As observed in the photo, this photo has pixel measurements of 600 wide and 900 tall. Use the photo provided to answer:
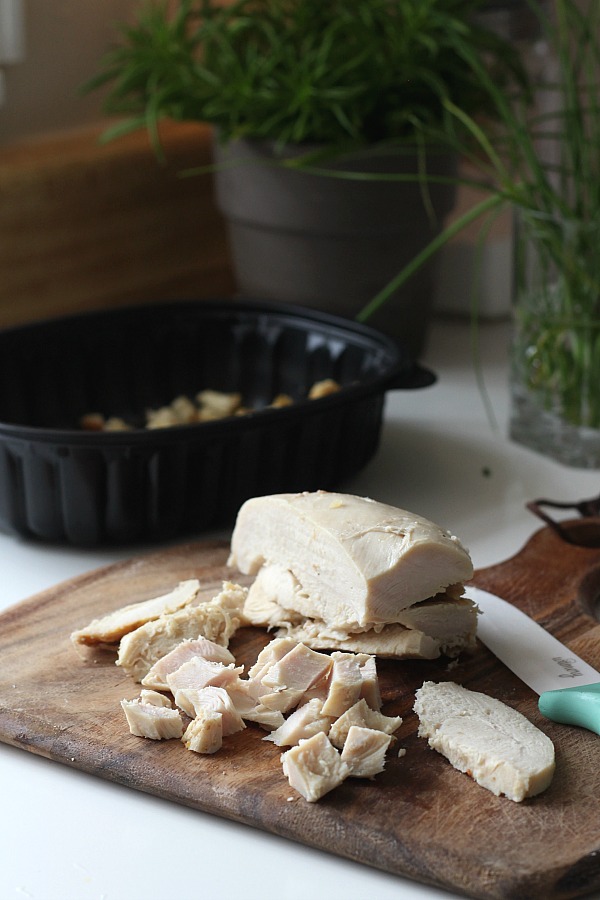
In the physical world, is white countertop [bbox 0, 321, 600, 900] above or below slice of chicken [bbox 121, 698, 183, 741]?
below

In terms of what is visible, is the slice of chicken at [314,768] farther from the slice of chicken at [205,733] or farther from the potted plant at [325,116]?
the potted plant at [325,116]

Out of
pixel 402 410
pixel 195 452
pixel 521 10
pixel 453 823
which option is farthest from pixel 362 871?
pixel 521 10

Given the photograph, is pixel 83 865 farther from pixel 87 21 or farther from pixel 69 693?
pixel 87 21

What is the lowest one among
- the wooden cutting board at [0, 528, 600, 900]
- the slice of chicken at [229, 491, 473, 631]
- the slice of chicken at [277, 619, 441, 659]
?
the wooden cutting board at [0, 528, 600, 900]

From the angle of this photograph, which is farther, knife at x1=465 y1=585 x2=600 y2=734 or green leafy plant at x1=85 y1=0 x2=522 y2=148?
green leafy plant at x1=85 y1=0 x2=522 y2=148

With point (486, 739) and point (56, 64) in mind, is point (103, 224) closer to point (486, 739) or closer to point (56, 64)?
point (56, 64)

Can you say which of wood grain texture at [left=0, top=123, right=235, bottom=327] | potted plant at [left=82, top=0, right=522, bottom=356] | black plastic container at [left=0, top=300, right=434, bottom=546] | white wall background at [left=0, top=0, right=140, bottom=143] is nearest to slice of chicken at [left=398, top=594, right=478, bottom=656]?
black plastic container at [left=0, top=300, right=434, bottom=546]

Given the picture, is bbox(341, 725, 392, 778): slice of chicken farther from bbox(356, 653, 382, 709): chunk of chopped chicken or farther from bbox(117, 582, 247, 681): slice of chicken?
bbox(117, 582, 247, 681): slice of chicken

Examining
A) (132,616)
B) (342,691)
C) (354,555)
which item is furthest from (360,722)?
(132,616)
